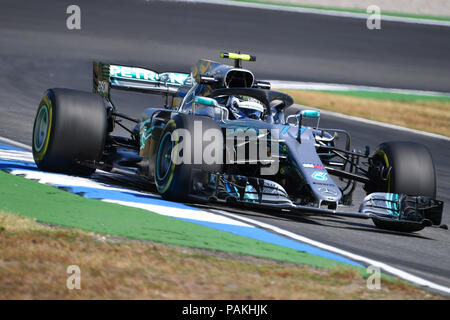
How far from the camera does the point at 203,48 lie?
23938 mm

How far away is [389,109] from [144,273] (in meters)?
14.5

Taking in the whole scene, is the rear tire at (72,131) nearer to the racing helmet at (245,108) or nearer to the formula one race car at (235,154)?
the formula one race car at (235,154)

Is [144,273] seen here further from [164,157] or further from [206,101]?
[206,101]

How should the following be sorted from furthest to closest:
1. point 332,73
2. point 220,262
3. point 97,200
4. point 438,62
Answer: point 438,62 → point 332,73 → point 97,200 → point 220,262

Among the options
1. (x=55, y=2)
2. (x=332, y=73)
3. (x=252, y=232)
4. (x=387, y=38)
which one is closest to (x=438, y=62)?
(x=387, y=38)

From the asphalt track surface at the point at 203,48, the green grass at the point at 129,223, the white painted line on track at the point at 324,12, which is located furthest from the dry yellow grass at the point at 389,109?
the green grass at the point at 129,223

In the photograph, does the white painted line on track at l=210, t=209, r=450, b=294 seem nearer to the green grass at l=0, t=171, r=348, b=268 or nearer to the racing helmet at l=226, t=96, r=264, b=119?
the green grass at l=0, t=171, r=348, b=268

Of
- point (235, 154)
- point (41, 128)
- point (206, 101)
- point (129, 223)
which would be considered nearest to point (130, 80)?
point (41, 128)

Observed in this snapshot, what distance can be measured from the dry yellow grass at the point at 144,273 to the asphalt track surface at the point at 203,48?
4647mm

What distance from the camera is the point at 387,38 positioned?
2830cm

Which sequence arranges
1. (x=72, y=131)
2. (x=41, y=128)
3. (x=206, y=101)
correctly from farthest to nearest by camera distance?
(x=41, y=128)
(x=72, y=131)
(x=206, y=101)

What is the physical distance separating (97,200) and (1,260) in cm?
249
